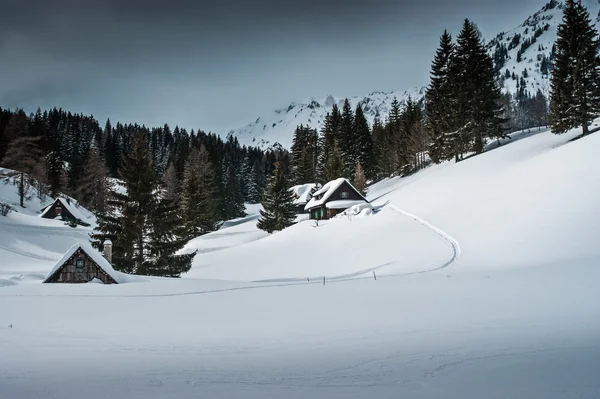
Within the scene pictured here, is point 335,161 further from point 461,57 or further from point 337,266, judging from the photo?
point 337,266

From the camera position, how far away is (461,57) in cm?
5822

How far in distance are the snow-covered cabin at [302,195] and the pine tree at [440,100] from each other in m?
22.4

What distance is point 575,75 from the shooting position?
135ft

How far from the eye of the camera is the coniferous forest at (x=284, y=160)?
2666cm

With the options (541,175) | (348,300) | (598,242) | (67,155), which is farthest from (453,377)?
(67,155)

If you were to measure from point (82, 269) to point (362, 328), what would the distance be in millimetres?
13930

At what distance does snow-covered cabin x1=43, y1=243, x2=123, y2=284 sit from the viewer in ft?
56.7

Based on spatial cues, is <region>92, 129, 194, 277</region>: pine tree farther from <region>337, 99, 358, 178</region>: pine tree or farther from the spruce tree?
<region>337, 99, 358, 178</region>: pine tree

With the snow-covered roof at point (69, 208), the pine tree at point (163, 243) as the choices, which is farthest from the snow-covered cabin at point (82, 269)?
the snow-covered roof at point (69, 208)

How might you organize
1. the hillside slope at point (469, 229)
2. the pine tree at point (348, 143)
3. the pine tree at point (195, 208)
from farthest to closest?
the pine tree at point (348, 143), the pine tree at point (195, 208), the hillside slope at point (469, 229)

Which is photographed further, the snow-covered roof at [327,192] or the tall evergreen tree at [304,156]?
the tall evergreen tree at [304,156]

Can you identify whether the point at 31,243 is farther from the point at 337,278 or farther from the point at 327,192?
the point at 327,192

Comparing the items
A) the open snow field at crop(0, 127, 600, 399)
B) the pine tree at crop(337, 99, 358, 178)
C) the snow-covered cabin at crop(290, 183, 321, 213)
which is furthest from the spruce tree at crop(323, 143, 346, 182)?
the open snow field at crop(0, 127, 600, 399)

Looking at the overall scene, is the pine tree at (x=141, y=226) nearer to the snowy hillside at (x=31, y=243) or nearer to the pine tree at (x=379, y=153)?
the snowy hillside at (x=31, y=243)
